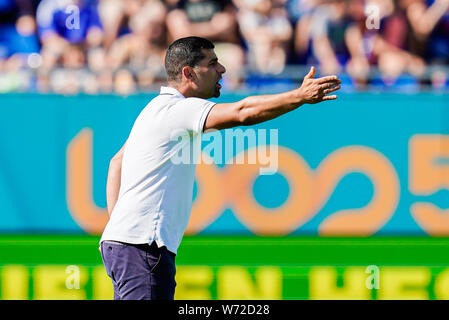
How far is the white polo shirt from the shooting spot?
489cm

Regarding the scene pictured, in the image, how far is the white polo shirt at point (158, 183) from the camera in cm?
489

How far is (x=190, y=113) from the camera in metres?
4.78

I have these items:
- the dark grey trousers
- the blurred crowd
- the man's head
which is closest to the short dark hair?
the man's head

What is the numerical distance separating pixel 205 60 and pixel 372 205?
3232 mm

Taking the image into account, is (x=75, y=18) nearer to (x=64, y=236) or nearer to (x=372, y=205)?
(x=64, y=236)

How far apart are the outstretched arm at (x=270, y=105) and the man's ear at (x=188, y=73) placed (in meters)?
0.46

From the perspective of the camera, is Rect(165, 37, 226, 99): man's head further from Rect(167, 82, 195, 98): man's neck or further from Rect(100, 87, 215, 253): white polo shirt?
Rect(100, 87, 215, 253): white polo shirt

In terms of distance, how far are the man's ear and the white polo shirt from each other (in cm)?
20

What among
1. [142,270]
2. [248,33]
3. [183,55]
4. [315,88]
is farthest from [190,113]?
[248,33]

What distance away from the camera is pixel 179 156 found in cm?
493

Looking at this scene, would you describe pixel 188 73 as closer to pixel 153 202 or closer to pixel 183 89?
pixel 183 89

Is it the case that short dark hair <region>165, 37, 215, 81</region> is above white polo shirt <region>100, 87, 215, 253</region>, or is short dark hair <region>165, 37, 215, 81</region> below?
above

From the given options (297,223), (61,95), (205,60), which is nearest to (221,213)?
(297,223)

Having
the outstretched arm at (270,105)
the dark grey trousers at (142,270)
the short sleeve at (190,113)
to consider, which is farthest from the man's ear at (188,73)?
the dark grey trousers at (142,270)
